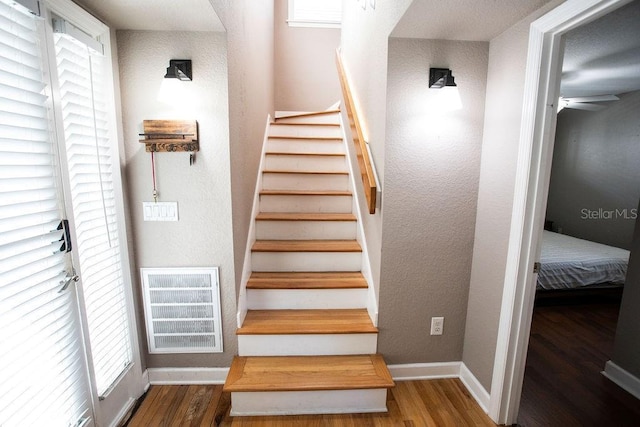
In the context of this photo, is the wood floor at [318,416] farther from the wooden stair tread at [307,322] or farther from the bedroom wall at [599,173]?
the bedroom wall at [599,173]

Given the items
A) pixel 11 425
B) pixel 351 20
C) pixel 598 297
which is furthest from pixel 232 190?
pixel 598 297

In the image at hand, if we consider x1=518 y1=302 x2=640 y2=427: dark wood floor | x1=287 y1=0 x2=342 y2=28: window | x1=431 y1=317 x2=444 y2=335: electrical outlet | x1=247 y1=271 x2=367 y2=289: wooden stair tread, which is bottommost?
x1=518 y1=302 x2=640 y2=427: dark wood floor

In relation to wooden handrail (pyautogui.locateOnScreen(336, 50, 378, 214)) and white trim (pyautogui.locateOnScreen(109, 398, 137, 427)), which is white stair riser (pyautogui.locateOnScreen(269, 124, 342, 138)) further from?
white trim (pyautogui.locateOnScreen(109, 398, 137, 427))

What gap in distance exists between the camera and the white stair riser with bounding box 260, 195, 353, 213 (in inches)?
103

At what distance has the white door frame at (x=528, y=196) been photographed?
131 cm

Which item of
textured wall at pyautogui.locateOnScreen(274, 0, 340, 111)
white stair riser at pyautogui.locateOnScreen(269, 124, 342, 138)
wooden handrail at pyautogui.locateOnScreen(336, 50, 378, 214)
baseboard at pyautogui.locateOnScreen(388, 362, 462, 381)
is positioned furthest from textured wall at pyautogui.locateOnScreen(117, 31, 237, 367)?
textured wall at pyautogui.locateOnScreen(274, 0, 340, 111)

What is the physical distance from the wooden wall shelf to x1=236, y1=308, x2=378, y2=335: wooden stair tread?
1.18 metres

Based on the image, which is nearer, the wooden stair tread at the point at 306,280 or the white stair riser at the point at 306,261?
the wooden stair tread at the point at 306,280

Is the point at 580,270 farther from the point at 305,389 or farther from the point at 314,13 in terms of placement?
the point at 314,13

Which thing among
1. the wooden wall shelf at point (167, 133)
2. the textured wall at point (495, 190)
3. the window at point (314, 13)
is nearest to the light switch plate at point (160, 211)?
the wooden wall shelf at point (167, 133)

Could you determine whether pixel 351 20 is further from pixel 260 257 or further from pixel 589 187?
pixel 589 187

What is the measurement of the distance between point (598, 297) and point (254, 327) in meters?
3.61

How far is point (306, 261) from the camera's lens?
225 centimetres

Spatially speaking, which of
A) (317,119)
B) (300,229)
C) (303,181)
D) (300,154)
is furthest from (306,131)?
(300,229)
